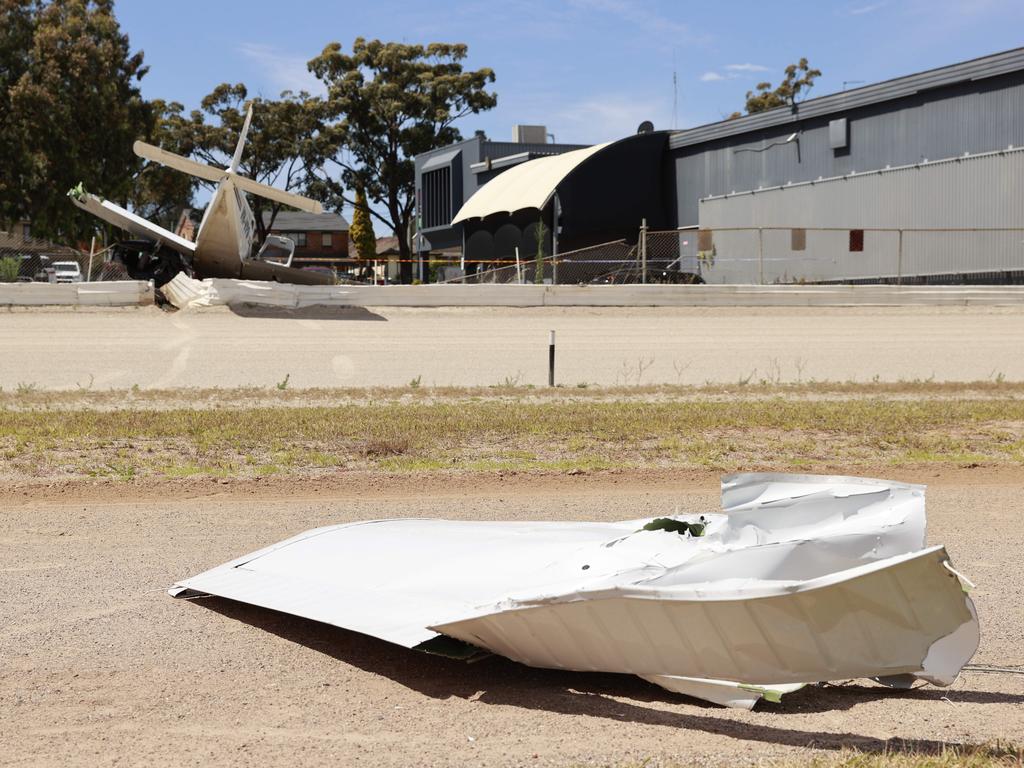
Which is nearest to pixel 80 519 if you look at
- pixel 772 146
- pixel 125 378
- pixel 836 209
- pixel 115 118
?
pixel 125 378

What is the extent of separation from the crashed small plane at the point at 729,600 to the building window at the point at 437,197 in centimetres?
6009

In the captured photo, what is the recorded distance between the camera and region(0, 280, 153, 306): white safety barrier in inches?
1121

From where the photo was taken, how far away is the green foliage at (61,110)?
183 feet

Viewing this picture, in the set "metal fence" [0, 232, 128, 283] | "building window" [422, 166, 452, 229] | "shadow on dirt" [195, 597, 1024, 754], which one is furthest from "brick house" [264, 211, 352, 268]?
"shadow on dirt" [195, 597, 1024, 754]

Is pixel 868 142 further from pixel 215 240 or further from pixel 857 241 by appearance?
pixel 215 240

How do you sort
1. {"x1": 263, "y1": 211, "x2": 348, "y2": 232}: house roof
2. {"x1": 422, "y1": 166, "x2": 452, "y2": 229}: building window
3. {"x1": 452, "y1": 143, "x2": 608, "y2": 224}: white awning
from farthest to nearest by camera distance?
{"x1": 263, "y1": 211, "x2": 348, "y2": 232}: house roof → {"x1": 422, "y1": 166, "x2": 452, "y2": 229}: building window → {"x1": 452, "y1": 143, "x2": 608, "y2": 224}: white awning

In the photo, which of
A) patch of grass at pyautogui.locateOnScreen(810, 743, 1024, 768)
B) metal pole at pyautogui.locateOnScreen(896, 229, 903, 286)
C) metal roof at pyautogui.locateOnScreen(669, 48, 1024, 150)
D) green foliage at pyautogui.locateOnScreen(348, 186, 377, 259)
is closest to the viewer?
patch of grass at pyautogui.locateOnScreen(810, 743, 1024, 768)

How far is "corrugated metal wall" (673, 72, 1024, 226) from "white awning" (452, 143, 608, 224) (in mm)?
4491

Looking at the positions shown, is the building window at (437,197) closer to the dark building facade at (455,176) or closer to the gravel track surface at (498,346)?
the dark building facade at (455,176)

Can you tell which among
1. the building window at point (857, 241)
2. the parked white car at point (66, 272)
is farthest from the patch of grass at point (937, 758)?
the parked white car at point (66, 272)

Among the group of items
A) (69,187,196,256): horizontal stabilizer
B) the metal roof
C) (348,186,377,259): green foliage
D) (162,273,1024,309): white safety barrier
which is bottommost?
(162,273,1024,309): white safety barrier

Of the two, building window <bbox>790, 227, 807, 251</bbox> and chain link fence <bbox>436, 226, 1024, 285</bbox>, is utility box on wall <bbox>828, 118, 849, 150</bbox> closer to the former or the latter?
chain link fence <bbox>436, 226, 1024, 285</bbox>

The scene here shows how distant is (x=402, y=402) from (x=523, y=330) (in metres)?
9.74

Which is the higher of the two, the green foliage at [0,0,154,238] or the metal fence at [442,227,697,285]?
the green foliage at [0,0,154,238]
